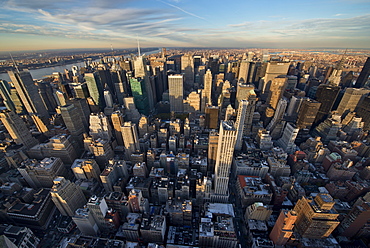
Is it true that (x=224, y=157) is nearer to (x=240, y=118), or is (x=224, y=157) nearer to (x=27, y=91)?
(x=240, y=118)

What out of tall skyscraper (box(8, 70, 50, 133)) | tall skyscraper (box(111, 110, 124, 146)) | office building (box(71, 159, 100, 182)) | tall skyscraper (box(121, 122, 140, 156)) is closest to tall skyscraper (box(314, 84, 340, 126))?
tall skyscraper (box(121, 122, 140, 156))

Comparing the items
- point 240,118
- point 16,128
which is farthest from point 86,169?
point 240,118

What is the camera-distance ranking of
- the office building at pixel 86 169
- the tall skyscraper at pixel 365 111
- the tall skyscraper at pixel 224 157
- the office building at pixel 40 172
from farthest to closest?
the tall skyscraper at pixel 365 111
the office building at pixel 86 169
the office building at pixel 40 172
the tall skyscraper at pixel 224 157

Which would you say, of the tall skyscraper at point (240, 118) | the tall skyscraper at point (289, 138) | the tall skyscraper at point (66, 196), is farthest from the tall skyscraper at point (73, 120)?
the tall skyscraper at point (289, 138)

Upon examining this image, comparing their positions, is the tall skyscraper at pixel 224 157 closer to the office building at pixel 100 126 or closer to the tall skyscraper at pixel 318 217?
the tall skyscraper at pixel 318 217

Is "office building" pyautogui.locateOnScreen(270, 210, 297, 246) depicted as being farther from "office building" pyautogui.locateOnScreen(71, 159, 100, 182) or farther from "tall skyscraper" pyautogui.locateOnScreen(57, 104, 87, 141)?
"tall skyscraper" pyautogui.locateOnScreen(57, 104, 87, 141)

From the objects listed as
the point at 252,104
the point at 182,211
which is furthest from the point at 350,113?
the point at 182,211

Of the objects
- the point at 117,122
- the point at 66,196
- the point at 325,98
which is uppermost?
the point at 325,98
